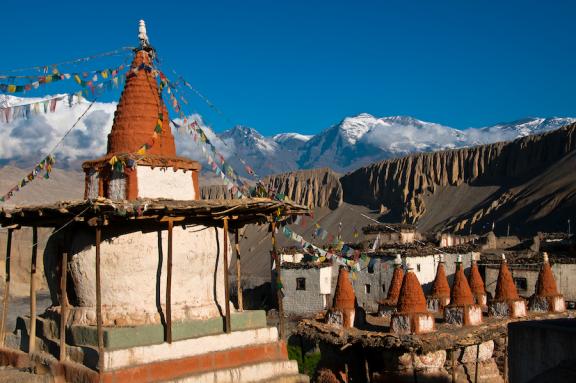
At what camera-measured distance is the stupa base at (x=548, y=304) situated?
74.5ft

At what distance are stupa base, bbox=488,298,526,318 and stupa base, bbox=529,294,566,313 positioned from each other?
3.06 ft

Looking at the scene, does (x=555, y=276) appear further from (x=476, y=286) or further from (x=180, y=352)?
(x=180, y=352)

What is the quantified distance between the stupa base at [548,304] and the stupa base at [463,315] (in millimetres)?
2923

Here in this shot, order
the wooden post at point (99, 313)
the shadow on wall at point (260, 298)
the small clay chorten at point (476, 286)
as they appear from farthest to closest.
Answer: the shadow on wall at point (260, 298)
the small clay chorten at point (476, 286)
the wooden post at point (99, 313)

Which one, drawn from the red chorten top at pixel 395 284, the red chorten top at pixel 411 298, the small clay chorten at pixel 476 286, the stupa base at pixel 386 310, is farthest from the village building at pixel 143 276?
the small clay chorten at pixel 476 286

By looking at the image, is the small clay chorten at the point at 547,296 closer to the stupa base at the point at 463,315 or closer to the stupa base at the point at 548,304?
the stupa base at the point at 548,304

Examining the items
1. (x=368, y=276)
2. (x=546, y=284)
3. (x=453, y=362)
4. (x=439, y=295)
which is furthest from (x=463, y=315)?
(x=368, y=276)

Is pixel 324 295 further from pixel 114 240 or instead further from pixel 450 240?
pixel 114 240

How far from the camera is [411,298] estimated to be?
63.8 feet

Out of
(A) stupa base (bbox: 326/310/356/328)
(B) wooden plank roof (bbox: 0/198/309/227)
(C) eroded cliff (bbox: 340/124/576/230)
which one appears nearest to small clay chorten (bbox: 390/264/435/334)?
(A) stupa base (bbox: 326/310/356/328)

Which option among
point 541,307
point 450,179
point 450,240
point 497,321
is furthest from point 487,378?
point 450,179

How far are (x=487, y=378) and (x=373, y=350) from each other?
333 centimetres

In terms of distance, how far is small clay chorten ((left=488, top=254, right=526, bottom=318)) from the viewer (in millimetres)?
21969

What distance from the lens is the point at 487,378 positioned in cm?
1950
